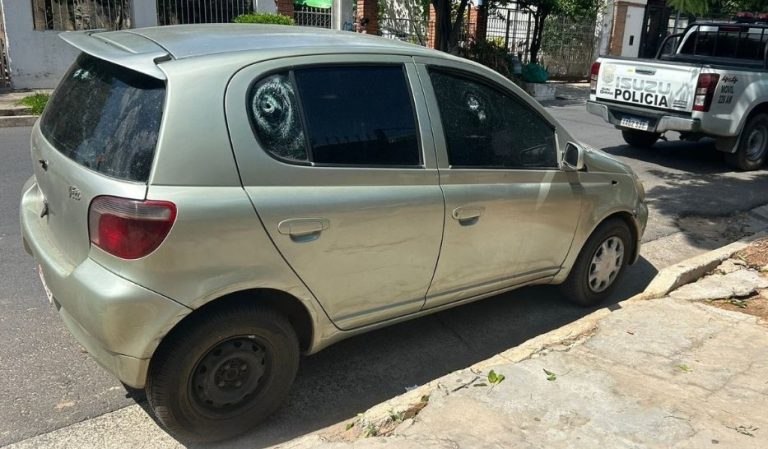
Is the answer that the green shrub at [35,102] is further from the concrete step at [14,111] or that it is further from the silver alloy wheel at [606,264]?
the silver alloy wheel at [606,264]

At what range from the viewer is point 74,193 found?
287 cm

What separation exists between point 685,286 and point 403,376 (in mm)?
2491

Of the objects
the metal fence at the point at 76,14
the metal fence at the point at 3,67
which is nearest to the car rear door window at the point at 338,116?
the metal fence at the point at 76,14

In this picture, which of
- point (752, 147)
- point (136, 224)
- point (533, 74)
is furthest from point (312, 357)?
point (533, 74)

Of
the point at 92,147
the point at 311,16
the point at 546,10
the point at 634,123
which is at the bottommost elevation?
the point at 634,123

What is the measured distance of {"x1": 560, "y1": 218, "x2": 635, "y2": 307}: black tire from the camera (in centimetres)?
456

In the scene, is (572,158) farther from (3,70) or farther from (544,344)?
(3,70)

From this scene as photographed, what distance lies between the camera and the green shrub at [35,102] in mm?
11070

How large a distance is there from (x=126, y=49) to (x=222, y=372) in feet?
5.09

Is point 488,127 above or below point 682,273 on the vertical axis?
above

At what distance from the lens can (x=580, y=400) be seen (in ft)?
10.8

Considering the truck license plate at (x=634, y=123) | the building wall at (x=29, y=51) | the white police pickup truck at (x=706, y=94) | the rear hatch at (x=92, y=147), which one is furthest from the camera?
the building wall at (x=29, y=51)

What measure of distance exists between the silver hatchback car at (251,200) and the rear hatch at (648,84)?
611 centimetres

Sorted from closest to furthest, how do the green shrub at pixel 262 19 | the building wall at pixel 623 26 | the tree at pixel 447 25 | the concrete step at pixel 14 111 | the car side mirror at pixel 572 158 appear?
the car side mirror at pixel 572 158, the concrete step at pixel 14 111, the green shrub at pixel 262 19, the tree at pixel 447 25, the building wall at pixel 623 26
